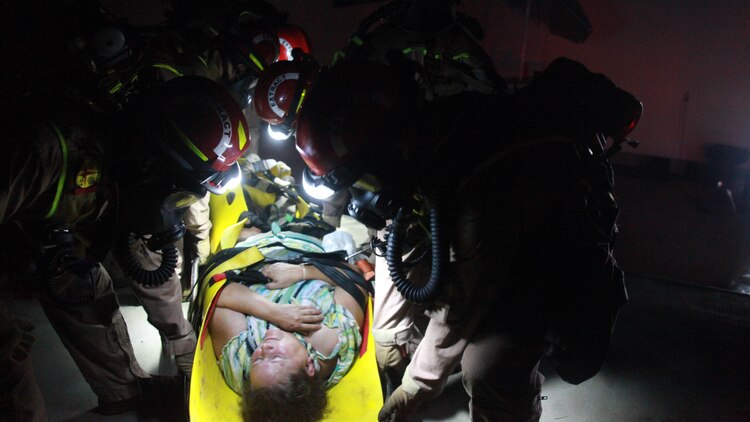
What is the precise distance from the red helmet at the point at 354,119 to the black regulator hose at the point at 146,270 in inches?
32.9

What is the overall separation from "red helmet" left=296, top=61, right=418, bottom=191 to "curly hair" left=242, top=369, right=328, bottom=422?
0.90 m

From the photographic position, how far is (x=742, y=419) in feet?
8.16

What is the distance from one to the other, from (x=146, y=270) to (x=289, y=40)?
230cm

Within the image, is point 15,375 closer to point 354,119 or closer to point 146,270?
point 146,270

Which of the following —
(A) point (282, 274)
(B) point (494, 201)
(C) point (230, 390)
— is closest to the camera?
(B) point (494, 201)

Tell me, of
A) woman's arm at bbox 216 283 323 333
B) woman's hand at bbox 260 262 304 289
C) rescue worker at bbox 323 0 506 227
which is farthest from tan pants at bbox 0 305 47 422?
rescue worker at bbox 323 0 506 227

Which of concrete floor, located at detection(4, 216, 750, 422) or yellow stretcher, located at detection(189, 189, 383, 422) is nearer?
yellow stretcher, located at detection(189, 189, 383, 422)

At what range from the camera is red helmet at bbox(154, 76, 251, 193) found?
1895 mm

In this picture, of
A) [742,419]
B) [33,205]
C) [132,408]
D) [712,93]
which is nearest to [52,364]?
[132,408]

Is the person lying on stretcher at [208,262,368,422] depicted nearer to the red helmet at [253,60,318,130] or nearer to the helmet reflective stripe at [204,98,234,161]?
the helmet reflective stripe at [204,98,234,161]

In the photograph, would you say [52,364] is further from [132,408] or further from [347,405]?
[347,405]

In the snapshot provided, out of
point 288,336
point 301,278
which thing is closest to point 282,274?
point 301,278

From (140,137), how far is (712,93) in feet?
16.8

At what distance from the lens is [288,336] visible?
2.24m
